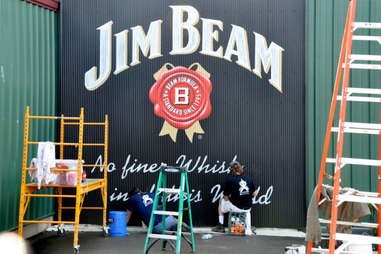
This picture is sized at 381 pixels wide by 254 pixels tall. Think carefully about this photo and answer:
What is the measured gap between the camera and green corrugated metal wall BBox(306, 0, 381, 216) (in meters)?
10.8

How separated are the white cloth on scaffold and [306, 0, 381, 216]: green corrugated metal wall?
225 inches

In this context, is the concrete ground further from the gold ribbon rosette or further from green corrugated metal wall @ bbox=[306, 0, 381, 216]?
the gold ribbon rosette

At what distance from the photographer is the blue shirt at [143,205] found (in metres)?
10.6

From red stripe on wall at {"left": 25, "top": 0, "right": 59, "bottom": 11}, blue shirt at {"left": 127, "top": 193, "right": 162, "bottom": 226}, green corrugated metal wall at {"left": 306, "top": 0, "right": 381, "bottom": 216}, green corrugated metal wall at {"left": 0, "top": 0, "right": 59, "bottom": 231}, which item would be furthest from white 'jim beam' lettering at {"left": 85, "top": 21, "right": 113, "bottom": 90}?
green corrugated metal wall at {"left": 306, "top": 0, "right": 381, "bottom": 216}

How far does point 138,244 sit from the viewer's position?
9734 mm

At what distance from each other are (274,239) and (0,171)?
577 centimetres

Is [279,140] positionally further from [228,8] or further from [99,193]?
[99,193]

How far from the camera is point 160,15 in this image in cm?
1159

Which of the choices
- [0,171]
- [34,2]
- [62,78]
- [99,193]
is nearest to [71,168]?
[0,171]

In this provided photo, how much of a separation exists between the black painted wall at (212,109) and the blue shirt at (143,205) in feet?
2.10

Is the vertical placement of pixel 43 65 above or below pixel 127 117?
above

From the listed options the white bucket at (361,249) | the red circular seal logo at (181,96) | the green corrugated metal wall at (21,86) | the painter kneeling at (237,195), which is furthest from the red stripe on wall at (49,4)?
the white bucket at (361,249)

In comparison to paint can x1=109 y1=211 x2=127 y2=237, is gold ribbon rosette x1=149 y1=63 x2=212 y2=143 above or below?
above

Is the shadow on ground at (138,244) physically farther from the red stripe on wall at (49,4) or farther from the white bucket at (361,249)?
the red stripe on wall at (49,4)
